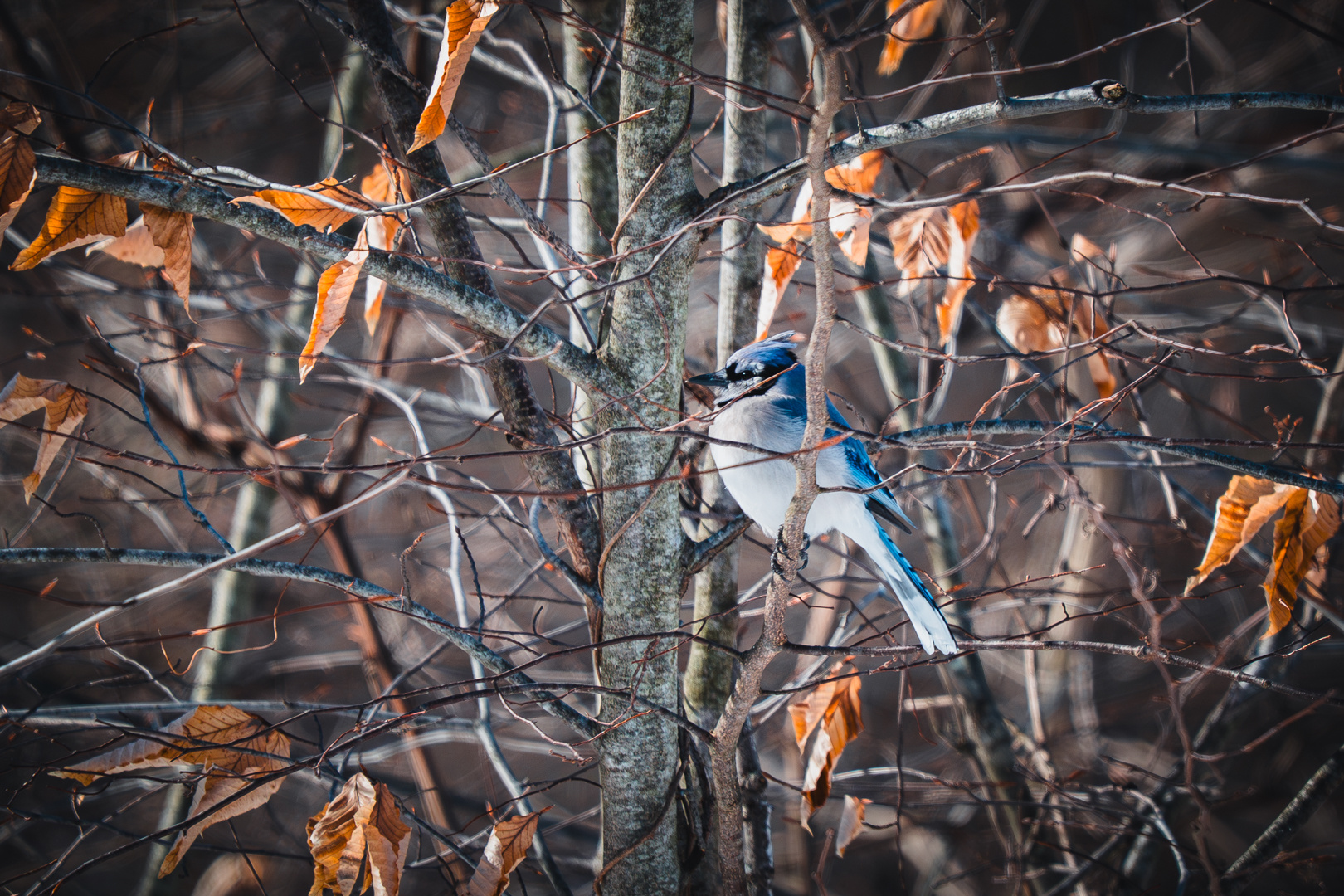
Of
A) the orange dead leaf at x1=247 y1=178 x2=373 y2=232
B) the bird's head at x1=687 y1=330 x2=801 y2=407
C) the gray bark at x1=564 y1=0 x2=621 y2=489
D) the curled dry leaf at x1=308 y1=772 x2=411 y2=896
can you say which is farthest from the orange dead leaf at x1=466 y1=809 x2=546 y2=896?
the orange dead leaf at x1=247 y1=178 x2=373 y2=232

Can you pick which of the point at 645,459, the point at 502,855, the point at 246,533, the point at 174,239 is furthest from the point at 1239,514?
the point at 246,533

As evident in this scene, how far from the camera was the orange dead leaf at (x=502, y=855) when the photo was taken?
5.09ft

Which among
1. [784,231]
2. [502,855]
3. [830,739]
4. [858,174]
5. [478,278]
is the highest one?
[858,174]

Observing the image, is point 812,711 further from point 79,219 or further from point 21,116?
point 21,116

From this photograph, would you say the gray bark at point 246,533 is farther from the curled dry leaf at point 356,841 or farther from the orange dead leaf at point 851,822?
the orange dead leaf at point 851,822

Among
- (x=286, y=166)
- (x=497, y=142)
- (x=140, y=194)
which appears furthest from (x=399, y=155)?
(x=286, y=166)

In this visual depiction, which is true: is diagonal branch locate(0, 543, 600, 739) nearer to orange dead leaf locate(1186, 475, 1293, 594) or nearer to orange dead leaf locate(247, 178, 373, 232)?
orange dead leaf locate(247, 178, 373, 232)

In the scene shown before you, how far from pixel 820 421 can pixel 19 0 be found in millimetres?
6022

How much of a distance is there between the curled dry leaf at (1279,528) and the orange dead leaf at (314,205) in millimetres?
1955

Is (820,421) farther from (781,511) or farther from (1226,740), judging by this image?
(1226,740)

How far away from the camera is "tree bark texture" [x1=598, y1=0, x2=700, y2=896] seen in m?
1.64

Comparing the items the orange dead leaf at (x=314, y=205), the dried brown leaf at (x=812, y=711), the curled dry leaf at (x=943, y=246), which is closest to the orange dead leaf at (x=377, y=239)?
the orange dead leaf at (x=314, y=205)

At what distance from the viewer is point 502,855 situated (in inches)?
62.2

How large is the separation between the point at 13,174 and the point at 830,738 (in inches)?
82.3
